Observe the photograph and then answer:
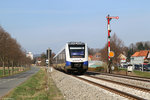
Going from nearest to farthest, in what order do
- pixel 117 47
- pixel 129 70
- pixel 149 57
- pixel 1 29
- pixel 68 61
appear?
pixel 68 61 → pixel 129 70 → pixel 1 29 → pixel 117 47 → pixel 149 57

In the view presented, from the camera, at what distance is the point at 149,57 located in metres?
102

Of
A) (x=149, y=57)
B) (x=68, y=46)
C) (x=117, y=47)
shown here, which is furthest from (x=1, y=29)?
(x=149, y=57)

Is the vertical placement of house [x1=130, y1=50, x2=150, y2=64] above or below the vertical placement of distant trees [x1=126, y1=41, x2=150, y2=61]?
below

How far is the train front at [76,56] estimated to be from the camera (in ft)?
82.0

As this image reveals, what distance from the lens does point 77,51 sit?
2533cm

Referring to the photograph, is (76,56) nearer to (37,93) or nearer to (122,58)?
(37,93)

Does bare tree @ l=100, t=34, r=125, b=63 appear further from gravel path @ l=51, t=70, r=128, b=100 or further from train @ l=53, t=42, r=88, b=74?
gravel path @ l=51, t=70, r=128, b=100

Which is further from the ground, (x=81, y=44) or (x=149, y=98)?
(x=81, y=44)

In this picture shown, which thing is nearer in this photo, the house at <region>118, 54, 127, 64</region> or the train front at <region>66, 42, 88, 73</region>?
the train front at <region>66, 42, 88, 73</region>

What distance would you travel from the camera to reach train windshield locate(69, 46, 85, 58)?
25.1m

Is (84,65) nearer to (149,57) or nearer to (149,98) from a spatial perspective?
(149,98)

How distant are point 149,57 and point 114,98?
321 feet

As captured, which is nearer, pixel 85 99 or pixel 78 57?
pixel 85 99

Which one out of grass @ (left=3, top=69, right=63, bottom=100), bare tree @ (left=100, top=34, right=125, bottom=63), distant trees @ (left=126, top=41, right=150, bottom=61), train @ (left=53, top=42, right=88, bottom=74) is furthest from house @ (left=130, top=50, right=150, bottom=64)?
grass @ (left=3, top=69, right=63, bottom=100)
